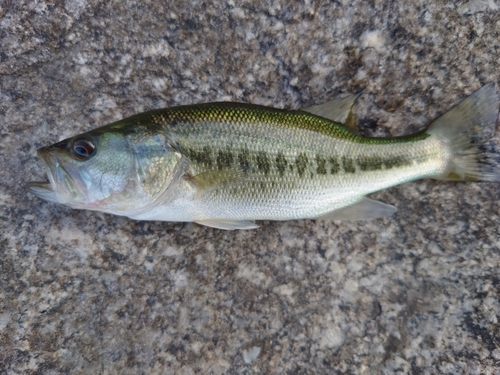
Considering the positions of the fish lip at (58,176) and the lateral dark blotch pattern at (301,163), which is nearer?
the fish lip at (58,176)

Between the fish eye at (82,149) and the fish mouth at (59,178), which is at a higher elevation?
the fish eye at (82,149)

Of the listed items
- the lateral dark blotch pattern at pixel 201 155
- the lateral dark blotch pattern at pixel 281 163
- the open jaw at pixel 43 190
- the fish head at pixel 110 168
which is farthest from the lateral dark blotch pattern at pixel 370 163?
the open jaw at pixel 43 190

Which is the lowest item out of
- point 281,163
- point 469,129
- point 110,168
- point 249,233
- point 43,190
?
point 249,233

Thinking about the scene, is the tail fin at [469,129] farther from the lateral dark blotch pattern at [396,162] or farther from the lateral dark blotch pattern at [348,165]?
the lateral dark blotch pattern at [348,165]

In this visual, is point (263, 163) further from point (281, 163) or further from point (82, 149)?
point (82, 149)

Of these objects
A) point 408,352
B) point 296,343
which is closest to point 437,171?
point 408,352

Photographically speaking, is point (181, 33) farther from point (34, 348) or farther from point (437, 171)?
point (34, 348)

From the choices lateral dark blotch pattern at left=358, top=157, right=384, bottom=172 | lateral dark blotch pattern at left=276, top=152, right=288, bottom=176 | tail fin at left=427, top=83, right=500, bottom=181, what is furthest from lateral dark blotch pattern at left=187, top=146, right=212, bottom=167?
tail fin at left=427, top=83, right=500, bottom=181

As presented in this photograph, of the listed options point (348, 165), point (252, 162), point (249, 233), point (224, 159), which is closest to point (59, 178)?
point (224, 159)
